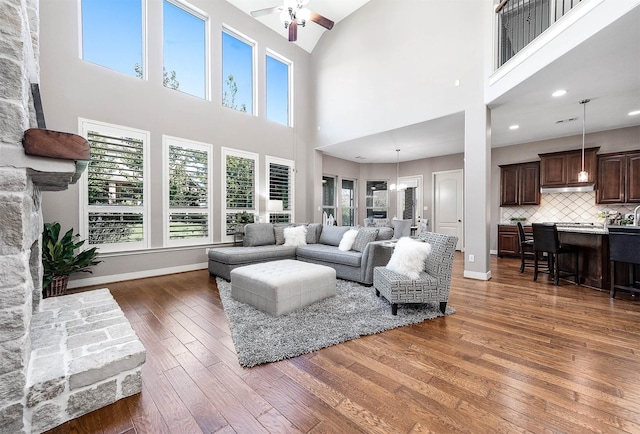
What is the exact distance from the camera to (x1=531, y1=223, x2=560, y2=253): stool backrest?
416cm

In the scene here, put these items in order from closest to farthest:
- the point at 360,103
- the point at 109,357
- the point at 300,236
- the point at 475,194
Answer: the point at 109,357 → the point at 475,194 → the point at 300,236 → the point at 360,103

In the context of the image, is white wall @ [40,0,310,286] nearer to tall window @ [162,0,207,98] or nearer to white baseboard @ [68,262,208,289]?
white baseboard @ [68,262,208,289]

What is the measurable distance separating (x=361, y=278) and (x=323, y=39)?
6.33m

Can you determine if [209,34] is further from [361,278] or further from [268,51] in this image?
[361,278]

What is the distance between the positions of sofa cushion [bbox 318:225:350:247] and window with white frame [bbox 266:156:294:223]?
140 centimetres

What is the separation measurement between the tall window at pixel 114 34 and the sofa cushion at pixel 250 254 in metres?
3.33

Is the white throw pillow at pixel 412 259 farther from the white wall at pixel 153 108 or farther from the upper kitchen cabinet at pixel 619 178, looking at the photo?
the upper kitchen cabinet at pixel 619 178

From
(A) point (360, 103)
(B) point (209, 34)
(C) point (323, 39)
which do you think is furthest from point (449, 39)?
(B) point (209, 34)

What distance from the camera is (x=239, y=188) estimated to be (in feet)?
18.9

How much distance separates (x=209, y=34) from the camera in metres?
5.28

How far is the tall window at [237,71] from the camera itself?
5.66m

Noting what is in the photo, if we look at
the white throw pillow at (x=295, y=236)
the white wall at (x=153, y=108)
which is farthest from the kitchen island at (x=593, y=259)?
the white wall at (x=153, y=108)

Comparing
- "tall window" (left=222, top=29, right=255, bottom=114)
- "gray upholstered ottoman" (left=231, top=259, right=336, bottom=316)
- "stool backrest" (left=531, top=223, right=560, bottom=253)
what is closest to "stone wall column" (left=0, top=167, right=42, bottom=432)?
"gray upholstered ottoman" (left=231, top=259, right=336, bottom=316)

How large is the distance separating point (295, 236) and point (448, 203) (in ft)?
16.2
